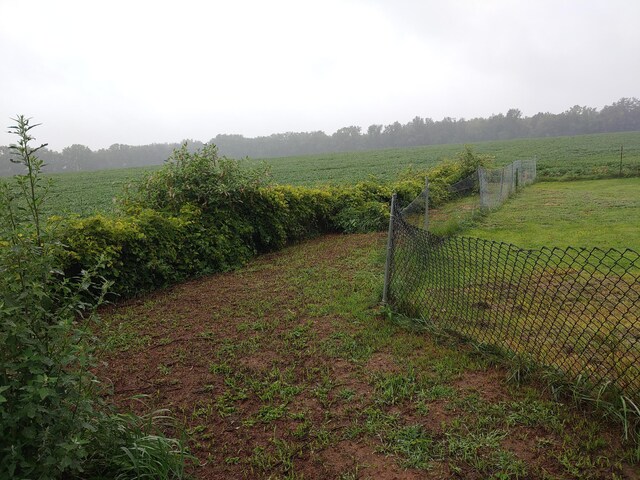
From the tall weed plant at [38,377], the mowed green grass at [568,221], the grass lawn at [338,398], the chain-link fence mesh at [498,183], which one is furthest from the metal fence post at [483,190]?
the tall weed plant at [38,377]

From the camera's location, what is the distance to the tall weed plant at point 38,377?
1717mm

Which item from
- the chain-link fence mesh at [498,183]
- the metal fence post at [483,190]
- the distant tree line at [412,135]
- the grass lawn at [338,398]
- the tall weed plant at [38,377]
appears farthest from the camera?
the distant tree line at [412,135]

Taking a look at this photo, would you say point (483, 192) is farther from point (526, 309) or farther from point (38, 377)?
point (38, 377)

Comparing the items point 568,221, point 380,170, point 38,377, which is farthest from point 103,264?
point 380,170

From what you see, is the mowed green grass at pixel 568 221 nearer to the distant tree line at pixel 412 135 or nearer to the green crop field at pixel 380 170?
the green crop field at pixel 380 170

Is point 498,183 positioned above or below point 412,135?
below

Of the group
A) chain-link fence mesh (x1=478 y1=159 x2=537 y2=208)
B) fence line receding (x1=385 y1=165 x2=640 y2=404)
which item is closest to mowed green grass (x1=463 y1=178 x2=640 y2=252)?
chain-link fence mesh (x1=478 y1=159 x2=537 y2=208)

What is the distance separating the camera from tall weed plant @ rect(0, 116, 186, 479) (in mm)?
1717

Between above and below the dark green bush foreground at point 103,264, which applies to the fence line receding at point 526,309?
below

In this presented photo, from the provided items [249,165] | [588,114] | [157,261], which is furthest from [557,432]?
[588,114]

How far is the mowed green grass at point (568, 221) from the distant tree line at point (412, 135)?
77384 mm

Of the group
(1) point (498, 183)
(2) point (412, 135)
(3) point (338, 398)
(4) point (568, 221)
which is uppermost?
(2) point (412, 135)

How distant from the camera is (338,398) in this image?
314 cm

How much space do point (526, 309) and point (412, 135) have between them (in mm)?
102531
